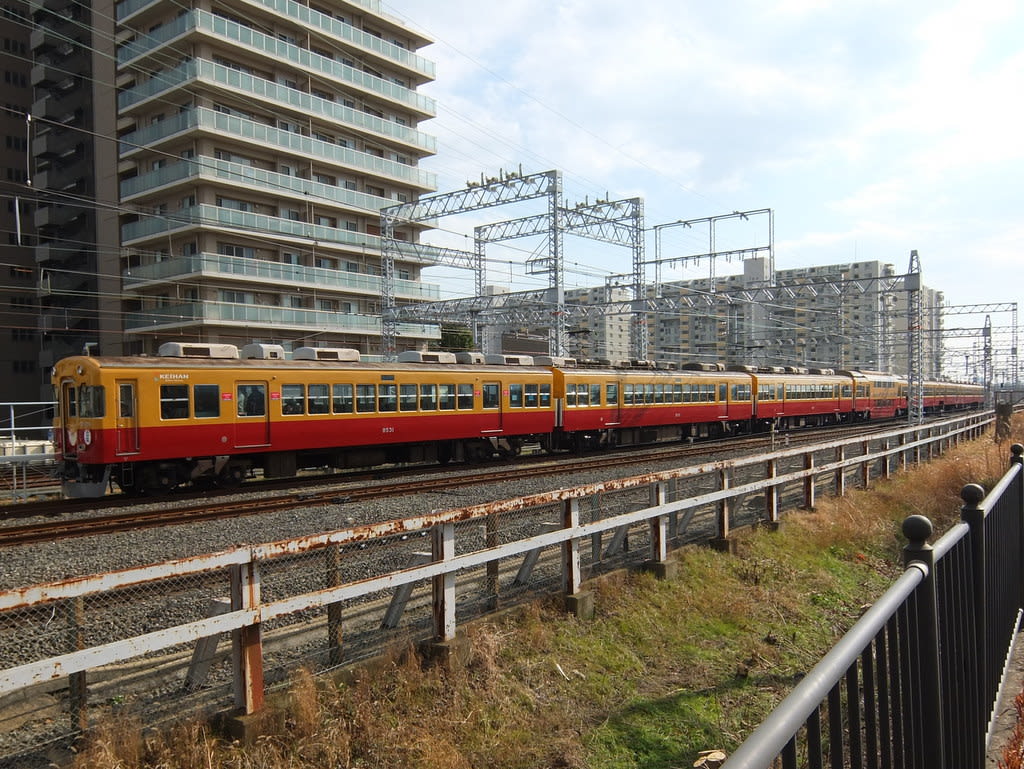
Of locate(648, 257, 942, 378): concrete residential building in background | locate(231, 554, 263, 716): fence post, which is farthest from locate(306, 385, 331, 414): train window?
locate(648, 257, 942, 378): concrete residential building in background

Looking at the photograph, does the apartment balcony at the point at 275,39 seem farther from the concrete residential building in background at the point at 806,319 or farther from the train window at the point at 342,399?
the train window at the point at 342,399

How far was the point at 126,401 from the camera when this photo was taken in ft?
47.8

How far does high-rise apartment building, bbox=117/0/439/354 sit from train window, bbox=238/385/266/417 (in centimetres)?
2504

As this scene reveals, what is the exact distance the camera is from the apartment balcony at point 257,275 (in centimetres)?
3978

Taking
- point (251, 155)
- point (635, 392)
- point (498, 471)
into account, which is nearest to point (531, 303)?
point (635, 392)

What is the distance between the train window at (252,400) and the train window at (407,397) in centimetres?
366

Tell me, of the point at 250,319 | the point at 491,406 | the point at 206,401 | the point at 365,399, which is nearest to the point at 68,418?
the point at 206,401

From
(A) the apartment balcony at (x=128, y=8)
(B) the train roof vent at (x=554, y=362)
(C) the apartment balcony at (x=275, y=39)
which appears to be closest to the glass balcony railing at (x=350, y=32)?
(C) the apartment balcony at (x=275, y=39)

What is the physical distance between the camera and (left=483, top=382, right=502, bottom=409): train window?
21.3 metres

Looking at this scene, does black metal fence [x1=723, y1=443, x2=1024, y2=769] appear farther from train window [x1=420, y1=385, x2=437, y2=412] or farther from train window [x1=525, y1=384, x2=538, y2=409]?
train window [x1=525, y1=384, x2=538, y2=409]

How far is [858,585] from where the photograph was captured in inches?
340

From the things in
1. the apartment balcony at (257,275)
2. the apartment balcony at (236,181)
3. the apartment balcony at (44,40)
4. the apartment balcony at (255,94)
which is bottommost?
the apartment balcony at (257,275)

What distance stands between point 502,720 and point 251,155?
1730 inches

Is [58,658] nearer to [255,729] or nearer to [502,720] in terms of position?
[255,729]
